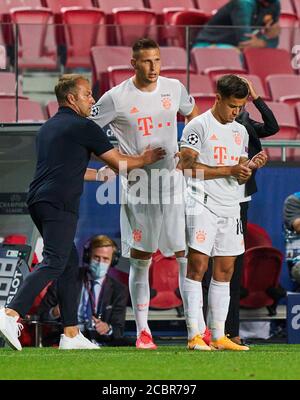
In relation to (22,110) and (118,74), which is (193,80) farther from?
(22,110)

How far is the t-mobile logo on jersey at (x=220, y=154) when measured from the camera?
936cm

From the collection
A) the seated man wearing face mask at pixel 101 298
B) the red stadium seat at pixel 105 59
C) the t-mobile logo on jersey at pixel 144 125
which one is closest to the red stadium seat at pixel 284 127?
the red stadium seat at pixel 105 59

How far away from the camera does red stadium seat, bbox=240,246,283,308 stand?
11.9 meters

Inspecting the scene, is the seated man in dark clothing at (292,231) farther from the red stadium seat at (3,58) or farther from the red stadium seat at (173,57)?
the red stadium seat at (3,58)

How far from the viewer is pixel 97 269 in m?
11.4

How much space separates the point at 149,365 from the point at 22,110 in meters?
4.41

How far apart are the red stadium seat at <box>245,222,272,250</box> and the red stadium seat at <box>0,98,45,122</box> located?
1992mm

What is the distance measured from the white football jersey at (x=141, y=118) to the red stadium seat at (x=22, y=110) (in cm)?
216

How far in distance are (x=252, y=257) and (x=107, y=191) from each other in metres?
1.34

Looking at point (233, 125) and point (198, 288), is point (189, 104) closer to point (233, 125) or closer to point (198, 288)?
point (233, 125)

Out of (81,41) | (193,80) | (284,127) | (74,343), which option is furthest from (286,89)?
(74,343)

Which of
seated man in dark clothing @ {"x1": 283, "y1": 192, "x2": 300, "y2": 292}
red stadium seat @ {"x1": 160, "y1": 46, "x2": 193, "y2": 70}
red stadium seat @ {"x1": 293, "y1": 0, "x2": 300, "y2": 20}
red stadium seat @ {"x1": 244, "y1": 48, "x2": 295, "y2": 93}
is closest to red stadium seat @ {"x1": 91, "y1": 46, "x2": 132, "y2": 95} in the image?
red stadium seat @ {"x1": 160, "y1": 46, "x2": 193, "y2": 70}

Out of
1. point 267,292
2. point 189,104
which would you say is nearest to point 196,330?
point 189,104

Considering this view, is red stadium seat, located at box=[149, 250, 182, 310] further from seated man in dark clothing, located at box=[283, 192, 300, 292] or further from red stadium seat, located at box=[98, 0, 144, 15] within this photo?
red stadium seat, located at box=[98, 0, 144, 15]
